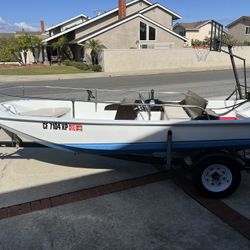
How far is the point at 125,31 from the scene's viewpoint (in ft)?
112

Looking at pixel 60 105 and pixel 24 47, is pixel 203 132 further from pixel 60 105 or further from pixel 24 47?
pixel 24 47

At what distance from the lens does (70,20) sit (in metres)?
47.2

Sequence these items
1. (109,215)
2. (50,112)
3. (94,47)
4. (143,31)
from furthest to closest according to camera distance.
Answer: (143,31) → (94,47) → (50,112) → (109,215)

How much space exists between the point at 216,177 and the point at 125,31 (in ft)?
101

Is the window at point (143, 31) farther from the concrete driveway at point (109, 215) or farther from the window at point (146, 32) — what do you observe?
the concrete driveway at point (109, 215)

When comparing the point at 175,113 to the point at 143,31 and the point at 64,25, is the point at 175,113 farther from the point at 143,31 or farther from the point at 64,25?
the point at 64,25

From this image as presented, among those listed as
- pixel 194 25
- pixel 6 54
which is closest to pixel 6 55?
pixel 6 54

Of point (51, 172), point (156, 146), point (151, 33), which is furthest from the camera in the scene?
point (151, 33)

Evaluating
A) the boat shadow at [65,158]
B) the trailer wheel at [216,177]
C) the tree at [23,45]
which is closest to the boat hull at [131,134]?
the trailer wheel at [216,177]

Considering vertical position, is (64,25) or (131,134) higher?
(64,25)

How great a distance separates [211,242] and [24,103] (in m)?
3.95

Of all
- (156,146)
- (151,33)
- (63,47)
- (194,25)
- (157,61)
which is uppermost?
(194,25)

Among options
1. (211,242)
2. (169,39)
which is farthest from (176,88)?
(169,39)

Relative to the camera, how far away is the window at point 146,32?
34750 millimetres
